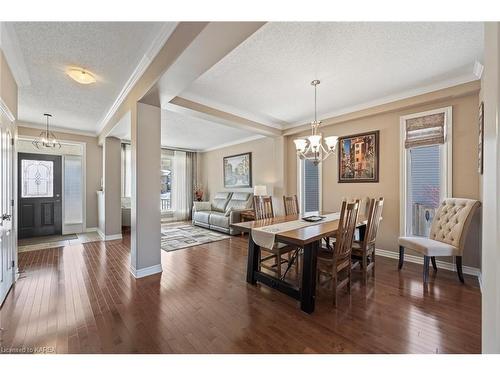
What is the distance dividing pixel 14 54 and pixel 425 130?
5.25 metres

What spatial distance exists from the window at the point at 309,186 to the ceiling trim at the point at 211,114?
116cm

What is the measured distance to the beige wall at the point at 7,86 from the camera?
2.15m

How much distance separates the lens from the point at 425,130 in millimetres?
3186

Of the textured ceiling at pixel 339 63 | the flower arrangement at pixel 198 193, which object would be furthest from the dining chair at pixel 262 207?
the flower arrangement at pixel 198 193

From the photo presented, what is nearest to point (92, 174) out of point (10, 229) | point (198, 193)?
point (198, 193)

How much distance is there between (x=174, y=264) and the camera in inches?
130

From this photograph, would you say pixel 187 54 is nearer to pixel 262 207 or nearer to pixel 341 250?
pixel 262 207

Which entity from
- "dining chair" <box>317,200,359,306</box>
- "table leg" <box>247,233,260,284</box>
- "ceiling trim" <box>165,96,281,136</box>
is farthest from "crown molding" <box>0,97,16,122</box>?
"dining chair" <box>317,200,359,306</box>

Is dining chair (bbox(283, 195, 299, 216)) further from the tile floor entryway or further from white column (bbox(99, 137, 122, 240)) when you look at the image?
the tile floor entryway

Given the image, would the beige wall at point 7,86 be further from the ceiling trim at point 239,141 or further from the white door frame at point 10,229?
the ceiling trim at point 239,141

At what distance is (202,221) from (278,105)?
4022 mm

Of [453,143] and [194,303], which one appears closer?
[194,303]
